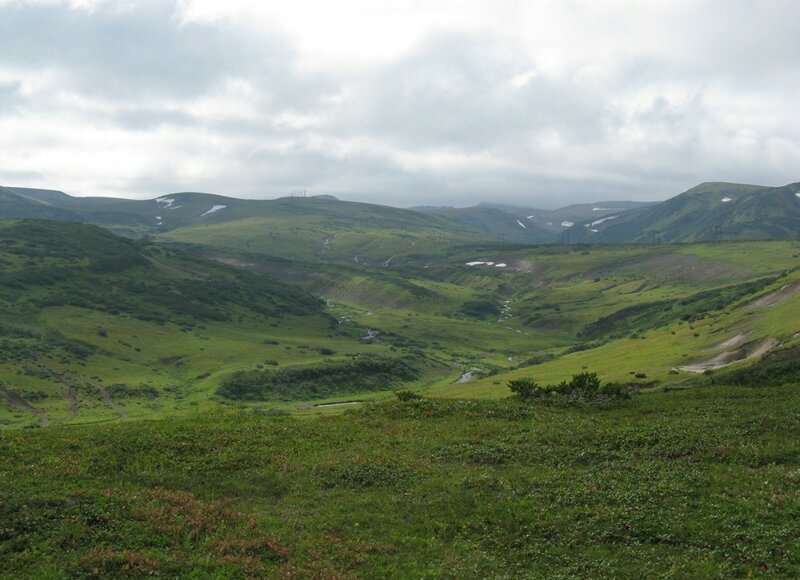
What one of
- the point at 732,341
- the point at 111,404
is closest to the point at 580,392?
the point at 732,341

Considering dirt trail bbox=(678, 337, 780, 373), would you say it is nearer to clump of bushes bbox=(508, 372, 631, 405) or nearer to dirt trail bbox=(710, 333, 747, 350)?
dirt trail bbox=(710, 333, 747, 350)

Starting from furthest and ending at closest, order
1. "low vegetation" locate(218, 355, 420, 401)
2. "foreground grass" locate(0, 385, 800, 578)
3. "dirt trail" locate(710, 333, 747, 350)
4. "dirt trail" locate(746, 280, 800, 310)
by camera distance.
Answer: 1. "low vegetation" locate(218, 355, 420, 401)
2. "dirt trail" locate(746, 280, 800, 310)
3. "dirt trail" locate(710, 333, 747, 350)
4. "foreground grass" locate(0, 385, 800, 578)

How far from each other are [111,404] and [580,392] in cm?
9516

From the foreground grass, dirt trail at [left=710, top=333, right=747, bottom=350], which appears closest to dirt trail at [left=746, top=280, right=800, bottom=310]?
dirt trail at [left=710, top=333, right=747, bottom=350]

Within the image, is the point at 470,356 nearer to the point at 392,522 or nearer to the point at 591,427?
the point at 591,427

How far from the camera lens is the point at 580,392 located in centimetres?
4800

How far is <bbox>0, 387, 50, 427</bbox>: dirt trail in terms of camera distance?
103019 mm

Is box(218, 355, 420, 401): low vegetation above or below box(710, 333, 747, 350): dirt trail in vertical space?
below

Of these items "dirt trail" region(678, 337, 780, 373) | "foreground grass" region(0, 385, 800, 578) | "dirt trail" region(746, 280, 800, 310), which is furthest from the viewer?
"dirt trail" region(746, 280, 800, 310)

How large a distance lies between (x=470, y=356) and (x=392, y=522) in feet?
544

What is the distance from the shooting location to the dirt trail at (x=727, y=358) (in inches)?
2643

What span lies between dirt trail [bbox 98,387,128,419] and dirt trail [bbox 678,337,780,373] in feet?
276

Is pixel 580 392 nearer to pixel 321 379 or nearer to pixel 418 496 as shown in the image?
pixel 418 496

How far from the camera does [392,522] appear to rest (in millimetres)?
26812
